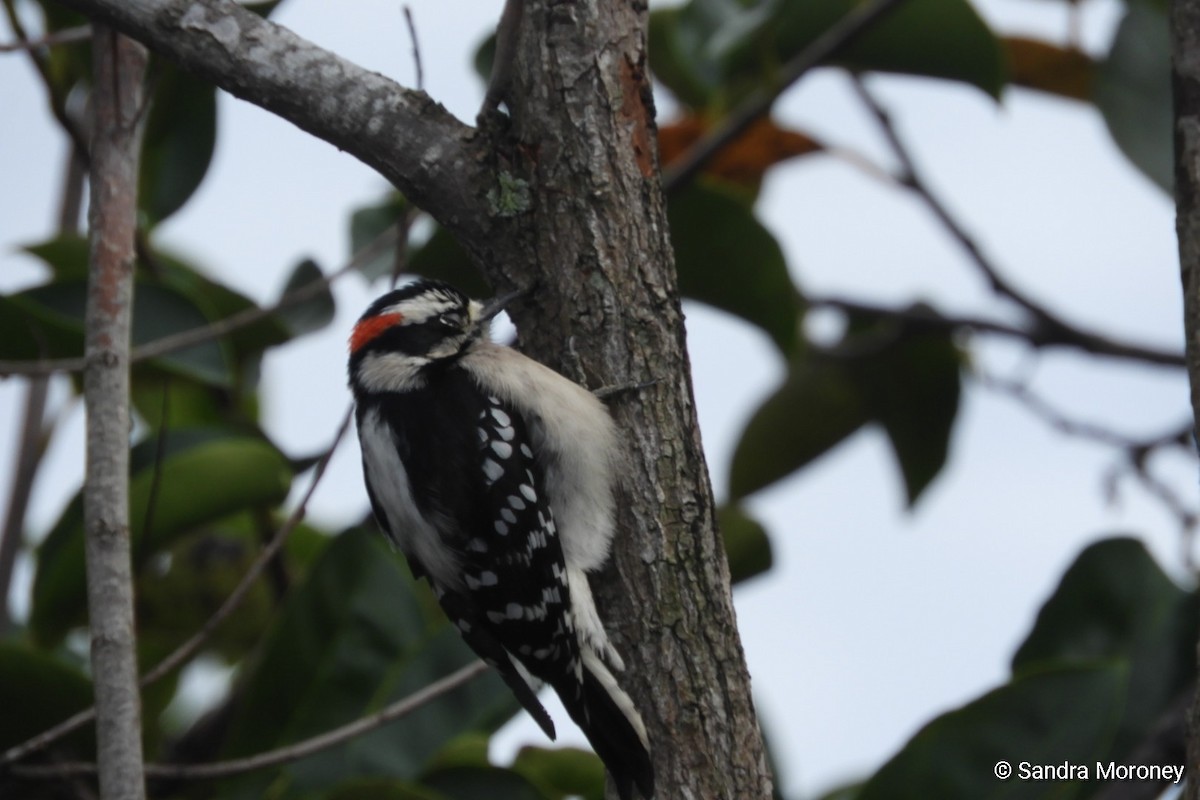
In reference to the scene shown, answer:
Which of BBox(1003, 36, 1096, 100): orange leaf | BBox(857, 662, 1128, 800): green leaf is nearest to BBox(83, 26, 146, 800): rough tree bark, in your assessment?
BBox(857, 662, 1128, 800): green leaf

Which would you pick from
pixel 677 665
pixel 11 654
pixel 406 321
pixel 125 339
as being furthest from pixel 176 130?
pixel 677 665

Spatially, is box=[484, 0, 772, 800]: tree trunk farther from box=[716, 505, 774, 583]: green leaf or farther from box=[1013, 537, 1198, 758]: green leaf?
box=[1013, 537, 1198, 758]: green leaf

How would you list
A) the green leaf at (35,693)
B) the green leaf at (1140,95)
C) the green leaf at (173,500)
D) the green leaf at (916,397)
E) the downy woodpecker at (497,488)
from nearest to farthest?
the downy woodpecker at (497,488)
the green leaf at (35,693)
the green leaf at (173,500)
the green leaf at (1140,95)
the green leaf at (916,397)

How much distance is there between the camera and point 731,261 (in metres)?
3.48

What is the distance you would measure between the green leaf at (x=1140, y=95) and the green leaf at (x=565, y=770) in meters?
2.06

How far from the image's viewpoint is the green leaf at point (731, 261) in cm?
342

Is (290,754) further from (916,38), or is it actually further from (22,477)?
(916,38)

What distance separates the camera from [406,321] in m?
3.26

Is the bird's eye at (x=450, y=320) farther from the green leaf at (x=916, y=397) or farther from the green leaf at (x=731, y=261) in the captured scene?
the green leaf at (x=916, y=397)

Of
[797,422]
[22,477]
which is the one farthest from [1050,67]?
[22,477]

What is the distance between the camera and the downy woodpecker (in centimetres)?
265

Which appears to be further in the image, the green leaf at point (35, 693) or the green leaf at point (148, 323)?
the green leaf at point (148, 323)

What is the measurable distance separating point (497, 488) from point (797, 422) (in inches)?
52.8

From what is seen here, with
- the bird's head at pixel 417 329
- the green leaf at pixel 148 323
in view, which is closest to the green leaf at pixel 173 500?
the green leaf at pixel 148 323
